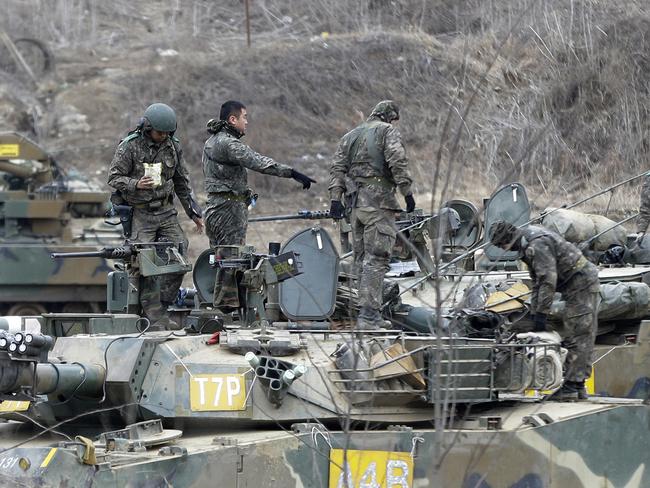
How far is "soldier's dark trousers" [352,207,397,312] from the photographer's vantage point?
12.6 m

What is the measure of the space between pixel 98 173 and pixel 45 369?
855 inches

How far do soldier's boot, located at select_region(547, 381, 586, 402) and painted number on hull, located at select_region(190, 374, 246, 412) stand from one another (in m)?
2.36

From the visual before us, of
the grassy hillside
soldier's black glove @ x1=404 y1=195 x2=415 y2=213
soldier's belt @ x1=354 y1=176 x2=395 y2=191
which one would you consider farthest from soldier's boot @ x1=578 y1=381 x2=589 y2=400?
the grassy hillside

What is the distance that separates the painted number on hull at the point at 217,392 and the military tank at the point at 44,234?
13.6 m

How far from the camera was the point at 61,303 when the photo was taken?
2442 cm

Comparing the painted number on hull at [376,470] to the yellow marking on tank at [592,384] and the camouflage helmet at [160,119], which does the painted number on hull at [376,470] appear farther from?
the camouflage helmet at [160,119]

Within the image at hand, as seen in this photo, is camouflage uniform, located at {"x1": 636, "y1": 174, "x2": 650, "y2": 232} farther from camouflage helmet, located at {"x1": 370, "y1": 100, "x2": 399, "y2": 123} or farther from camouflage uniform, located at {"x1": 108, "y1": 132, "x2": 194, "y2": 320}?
camouflage uniform, located at {"x1": 108, "y1": 132, "x2": 194, "y2": 320}

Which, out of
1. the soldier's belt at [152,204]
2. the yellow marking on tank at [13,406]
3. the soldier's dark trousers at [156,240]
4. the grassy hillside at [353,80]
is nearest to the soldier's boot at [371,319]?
the soldier's dark trousers at [156,240]

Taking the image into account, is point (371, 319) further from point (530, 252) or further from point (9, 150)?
point (9, 150)

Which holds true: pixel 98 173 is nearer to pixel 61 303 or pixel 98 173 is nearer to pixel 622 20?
pixel 61 303

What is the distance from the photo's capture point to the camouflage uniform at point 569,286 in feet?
37.1

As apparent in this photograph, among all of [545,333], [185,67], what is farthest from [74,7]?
[545,333]

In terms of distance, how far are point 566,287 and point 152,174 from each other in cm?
386

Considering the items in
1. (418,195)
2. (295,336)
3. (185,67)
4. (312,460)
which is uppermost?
(185,67)
